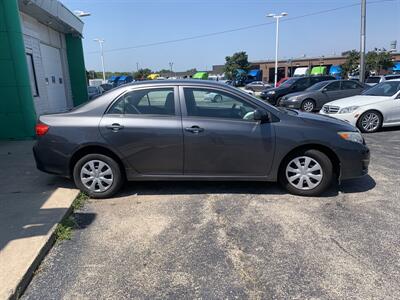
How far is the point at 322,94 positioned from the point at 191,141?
10.9 m

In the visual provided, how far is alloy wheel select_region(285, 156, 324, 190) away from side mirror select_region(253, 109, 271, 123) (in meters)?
0.68

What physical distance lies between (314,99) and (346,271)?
461 inches

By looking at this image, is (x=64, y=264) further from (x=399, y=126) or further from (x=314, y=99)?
(x=314, y=99)

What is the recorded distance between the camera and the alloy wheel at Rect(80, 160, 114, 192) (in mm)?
4527

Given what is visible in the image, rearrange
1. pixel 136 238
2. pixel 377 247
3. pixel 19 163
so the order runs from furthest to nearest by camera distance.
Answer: pixel 19 163 < pixel 136 238 < pixel 377 247

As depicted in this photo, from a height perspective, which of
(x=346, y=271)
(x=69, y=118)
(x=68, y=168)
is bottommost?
(x=346, y=271)

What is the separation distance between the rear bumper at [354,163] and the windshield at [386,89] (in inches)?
243

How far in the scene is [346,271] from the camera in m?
2.86

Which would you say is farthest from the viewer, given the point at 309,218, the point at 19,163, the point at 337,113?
the point at 337,113

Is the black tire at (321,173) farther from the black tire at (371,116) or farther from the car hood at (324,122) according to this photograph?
the black tire at (371,116)

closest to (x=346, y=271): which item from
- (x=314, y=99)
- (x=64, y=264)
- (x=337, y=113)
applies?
(x=64, y=264)

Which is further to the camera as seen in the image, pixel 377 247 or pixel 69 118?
pixel 69 118

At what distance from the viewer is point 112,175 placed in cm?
454

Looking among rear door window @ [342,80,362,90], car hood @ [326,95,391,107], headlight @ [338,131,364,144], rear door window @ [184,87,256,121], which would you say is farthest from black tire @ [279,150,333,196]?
rear door window @ [342,80,362,90]
